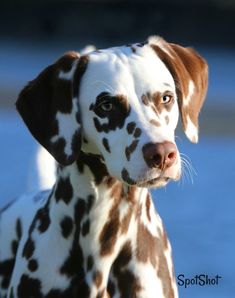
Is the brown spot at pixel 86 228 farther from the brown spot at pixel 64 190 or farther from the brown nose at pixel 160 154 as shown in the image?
the brown nose at pixel 160 154

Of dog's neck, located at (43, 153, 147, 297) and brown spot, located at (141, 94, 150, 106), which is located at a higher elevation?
brown spot, located at (141, 94, 150, 106)

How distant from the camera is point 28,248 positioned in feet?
14.9

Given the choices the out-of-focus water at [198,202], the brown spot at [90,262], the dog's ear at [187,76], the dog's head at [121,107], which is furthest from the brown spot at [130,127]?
the out-of-focus water at [198,202]

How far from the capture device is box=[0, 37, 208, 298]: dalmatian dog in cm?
419

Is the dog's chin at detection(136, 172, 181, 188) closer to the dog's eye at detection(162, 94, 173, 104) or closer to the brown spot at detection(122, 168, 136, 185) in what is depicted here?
the brown spot at detection(122, 168, 136, 185)

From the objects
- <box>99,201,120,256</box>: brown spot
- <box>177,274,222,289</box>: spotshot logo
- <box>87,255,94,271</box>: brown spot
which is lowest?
<box>177,274,222,289</box>: spotshot logo

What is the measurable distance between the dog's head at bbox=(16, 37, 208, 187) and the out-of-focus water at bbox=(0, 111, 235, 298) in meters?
1.12

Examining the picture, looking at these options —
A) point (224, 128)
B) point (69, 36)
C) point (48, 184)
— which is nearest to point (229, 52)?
point (69, 36)

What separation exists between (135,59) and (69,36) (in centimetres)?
1453

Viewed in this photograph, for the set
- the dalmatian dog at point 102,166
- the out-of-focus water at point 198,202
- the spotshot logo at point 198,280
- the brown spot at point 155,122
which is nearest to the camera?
the brown spot at point 155,122

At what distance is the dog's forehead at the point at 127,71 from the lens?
419 centimetres

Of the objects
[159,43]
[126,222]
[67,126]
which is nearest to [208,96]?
[159,43]

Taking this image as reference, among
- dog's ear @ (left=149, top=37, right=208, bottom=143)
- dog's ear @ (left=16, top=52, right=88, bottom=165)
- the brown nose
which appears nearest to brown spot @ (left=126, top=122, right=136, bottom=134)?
the brown nose

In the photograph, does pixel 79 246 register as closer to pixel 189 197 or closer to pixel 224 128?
pixel 189 197
